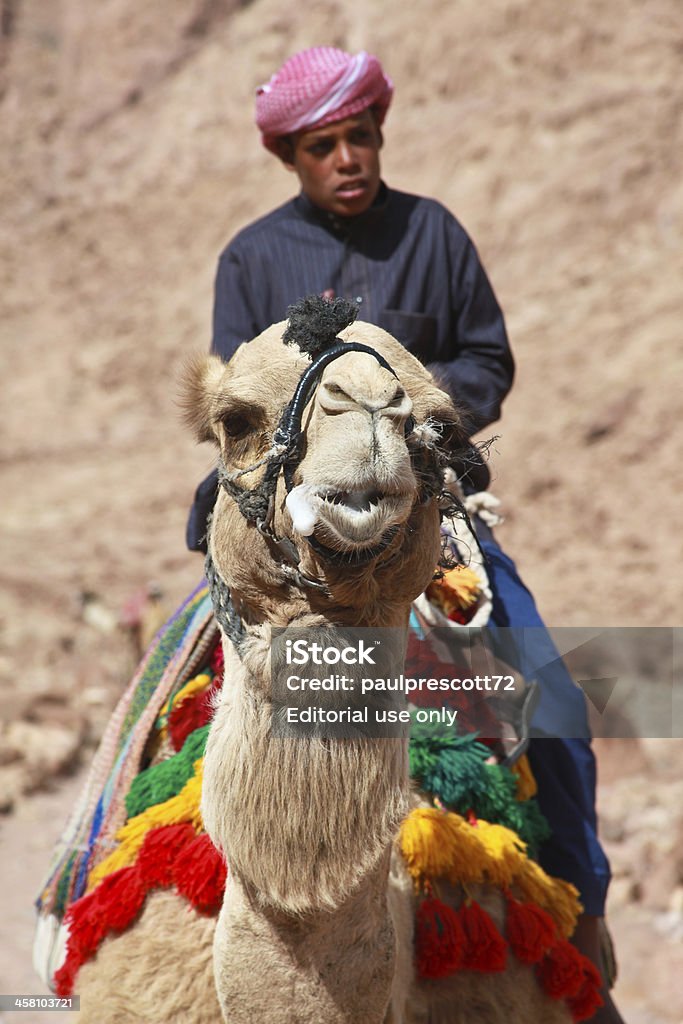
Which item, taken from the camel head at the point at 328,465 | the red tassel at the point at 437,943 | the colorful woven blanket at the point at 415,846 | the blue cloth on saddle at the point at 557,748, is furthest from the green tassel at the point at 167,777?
the camel head at the point at 328,465

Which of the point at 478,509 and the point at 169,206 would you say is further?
the point at 169,206

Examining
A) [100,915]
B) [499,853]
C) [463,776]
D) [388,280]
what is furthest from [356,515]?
[388,280]

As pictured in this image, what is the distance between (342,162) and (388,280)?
0.37 metres

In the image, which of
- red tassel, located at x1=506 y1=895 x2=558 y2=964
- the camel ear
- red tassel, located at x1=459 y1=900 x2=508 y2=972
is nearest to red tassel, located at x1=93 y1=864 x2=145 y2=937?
red tassel, located at x1=459 y1=900 x2=508 y2=972

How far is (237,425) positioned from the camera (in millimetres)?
2127

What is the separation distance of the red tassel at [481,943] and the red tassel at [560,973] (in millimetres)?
171

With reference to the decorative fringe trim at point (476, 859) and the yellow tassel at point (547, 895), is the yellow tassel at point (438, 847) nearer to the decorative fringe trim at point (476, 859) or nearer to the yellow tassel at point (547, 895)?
the decorative fringe trim at point (476, 859)

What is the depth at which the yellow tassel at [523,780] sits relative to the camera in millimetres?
3182

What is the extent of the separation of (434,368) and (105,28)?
21.2 m

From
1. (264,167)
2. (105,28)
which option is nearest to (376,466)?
(264,167)

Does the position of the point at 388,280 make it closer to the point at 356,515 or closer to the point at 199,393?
the point at 199,393

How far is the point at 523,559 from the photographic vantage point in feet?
41.9

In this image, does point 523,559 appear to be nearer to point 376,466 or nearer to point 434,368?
point 434,368

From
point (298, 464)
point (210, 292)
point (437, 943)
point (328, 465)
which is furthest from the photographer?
point (210, 292)
